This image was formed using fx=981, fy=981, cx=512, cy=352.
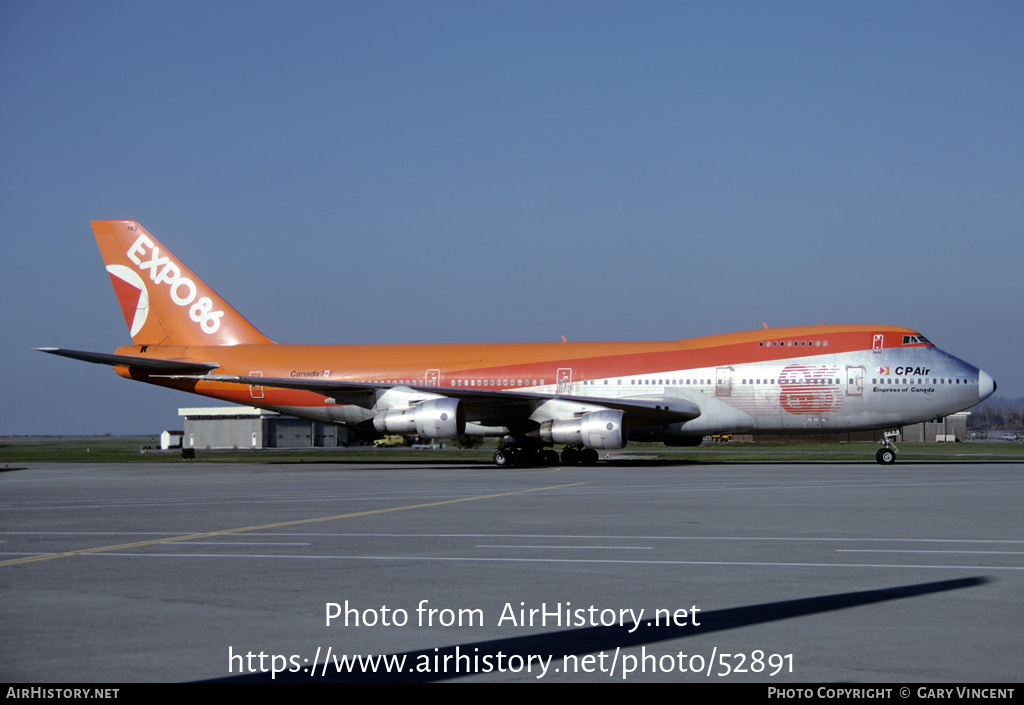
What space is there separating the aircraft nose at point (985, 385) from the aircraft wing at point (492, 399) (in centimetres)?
914

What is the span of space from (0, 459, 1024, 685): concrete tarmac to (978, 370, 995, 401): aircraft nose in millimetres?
15947

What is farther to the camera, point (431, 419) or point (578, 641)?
point (431, 419)

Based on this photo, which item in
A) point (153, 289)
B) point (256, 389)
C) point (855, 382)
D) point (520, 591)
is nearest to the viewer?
point (520, 591)

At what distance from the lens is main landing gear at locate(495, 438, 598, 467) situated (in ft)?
115

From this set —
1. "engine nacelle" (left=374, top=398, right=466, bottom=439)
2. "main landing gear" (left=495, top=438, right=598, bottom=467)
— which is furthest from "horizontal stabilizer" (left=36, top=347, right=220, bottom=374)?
"main landing gear" (left=495, top=438, right=598, bottom=467)

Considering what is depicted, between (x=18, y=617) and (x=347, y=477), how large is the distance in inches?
831

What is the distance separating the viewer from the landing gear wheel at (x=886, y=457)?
109ft

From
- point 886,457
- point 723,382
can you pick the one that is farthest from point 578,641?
point 886,457

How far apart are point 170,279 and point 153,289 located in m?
0.77

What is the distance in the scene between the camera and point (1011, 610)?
746 centimetres

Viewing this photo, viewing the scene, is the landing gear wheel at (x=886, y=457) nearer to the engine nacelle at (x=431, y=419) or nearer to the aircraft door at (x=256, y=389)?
the engine nacelle at (x=431, y=419)

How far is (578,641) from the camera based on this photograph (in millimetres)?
6602

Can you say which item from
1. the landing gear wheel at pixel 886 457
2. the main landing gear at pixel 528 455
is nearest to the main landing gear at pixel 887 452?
the landing gear wheel at pixel 886 457

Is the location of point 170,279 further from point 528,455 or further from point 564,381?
point 564,381
